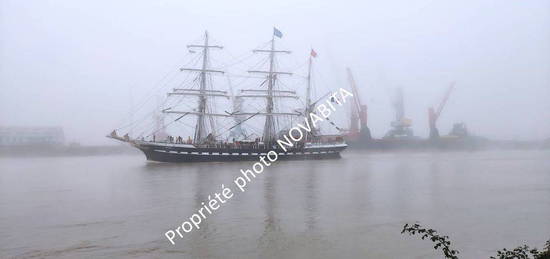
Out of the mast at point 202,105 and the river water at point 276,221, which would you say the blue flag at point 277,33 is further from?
the river water at point 276,221

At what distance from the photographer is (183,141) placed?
5597cm

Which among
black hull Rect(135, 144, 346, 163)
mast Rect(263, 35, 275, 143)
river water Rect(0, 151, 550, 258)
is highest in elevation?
mast Rect(263, 35, 275, 143)

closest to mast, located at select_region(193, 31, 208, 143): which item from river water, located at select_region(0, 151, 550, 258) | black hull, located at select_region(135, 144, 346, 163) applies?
black hull, located at select_region(135, 144, 346, 163)

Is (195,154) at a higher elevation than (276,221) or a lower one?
higher

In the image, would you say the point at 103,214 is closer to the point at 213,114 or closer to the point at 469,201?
the point at 469,201

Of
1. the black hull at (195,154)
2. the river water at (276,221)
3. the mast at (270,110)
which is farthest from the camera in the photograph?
the mast at (270,110)

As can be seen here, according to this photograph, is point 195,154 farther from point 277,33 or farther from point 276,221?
point 276,221

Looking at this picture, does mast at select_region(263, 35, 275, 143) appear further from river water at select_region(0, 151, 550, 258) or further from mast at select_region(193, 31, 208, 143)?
river water at select_region(0, 151, 550, 258)

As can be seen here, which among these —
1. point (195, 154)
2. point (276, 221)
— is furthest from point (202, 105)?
point (276, 221)

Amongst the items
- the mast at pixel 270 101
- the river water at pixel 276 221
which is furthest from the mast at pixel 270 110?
the river water at pixel 276 221

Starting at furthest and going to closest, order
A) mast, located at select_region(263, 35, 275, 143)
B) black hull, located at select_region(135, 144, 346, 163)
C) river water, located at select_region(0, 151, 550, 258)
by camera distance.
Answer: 1. mast, located at select_region(263, 35, 275, 143)
2. black hull, located at select_region(135, 144, 346, 163)
3. river water, located at select_region(0, 151, 550, 258)

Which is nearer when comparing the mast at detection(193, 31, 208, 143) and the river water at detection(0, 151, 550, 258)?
the river water at detection(0, 151, 550, 258)

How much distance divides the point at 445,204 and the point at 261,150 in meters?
40.4

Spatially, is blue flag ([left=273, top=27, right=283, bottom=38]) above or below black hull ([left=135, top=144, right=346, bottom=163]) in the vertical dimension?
above
